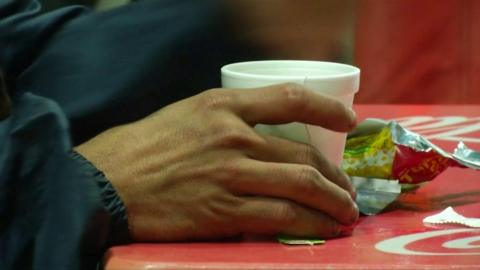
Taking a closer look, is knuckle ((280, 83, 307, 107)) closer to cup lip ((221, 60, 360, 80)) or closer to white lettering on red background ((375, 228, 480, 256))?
cup lip ((221, 60, 360, 80))

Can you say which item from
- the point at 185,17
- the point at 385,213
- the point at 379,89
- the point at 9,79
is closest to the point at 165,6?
the point at 185,17

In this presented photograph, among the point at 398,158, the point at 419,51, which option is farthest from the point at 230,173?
the point at 419,51

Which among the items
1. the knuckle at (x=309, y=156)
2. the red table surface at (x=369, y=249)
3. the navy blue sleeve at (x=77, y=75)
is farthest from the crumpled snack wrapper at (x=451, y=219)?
the navy blue sleeve at (x=77, y=75)

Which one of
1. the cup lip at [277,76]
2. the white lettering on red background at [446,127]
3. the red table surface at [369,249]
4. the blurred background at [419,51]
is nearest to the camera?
the red table surface at [369,249]

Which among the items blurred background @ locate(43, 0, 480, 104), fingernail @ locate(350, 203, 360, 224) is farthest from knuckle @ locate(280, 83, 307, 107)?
blurred background @ locate(43, 0, 480, 104)

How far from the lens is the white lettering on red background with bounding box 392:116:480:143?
1114 millimetres

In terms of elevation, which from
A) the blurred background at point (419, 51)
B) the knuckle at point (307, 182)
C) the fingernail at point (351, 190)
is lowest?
the blurred background at point (419, 51)

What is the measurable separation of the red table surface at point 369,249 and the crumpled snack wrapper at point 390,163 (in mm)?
18

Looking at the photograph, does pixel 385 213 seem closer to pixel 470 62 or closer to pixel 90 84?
pixel 90 84

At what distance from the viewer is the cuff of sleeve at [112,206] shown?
2.20 feet

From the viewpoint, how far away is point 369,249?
66 centimetres

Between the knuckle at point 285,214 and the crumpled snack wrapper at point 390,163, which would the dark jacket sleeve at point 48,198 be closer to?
the knuckle at point 285,214

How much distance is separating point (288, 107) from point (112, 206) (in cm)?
15

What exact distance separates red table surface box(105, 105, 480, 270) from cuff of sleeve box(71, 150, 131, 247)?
15mm
